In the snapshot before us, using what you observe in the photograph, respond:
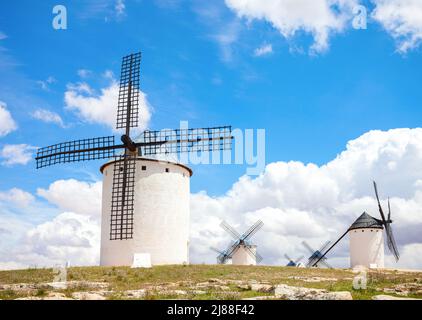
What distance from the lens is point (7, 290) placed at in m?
18.7

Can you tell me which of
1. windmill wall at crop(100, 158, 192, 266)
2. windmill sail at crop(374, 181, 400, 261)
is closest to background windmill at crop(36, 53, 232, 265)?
windmill wall at crop(100, 158, 192, 266)

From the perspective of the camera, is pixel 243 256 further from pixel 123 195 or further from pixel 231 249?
pixel 123 195

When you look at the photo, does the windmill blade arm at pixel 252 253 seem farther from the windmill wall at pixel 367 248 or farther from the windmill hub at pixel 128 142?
the windmill hub at pixel 128 142

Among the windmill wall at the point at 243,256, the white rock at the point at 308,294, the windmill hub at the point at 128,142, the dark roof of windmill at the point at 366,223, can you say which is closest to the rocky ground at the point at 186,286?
the white rock at the point at 308,294

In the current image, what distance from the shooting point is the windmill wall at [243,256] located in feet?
172

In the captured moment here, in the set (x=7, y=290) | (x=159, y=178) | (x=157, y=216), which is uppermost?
(x=159, y=178)

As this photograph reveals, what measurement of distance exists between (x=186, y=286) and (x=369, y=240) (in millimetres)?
28264

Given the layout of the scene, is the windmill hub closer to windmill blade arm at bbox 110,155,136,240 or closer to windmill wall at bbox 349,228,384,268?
windmill blade arm at bbox 110,155,136,240

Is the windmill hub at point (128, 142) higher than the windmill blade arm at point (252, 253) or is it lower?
higher

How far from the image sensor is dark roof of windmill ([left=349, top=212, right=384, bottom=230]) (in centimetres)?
4369
